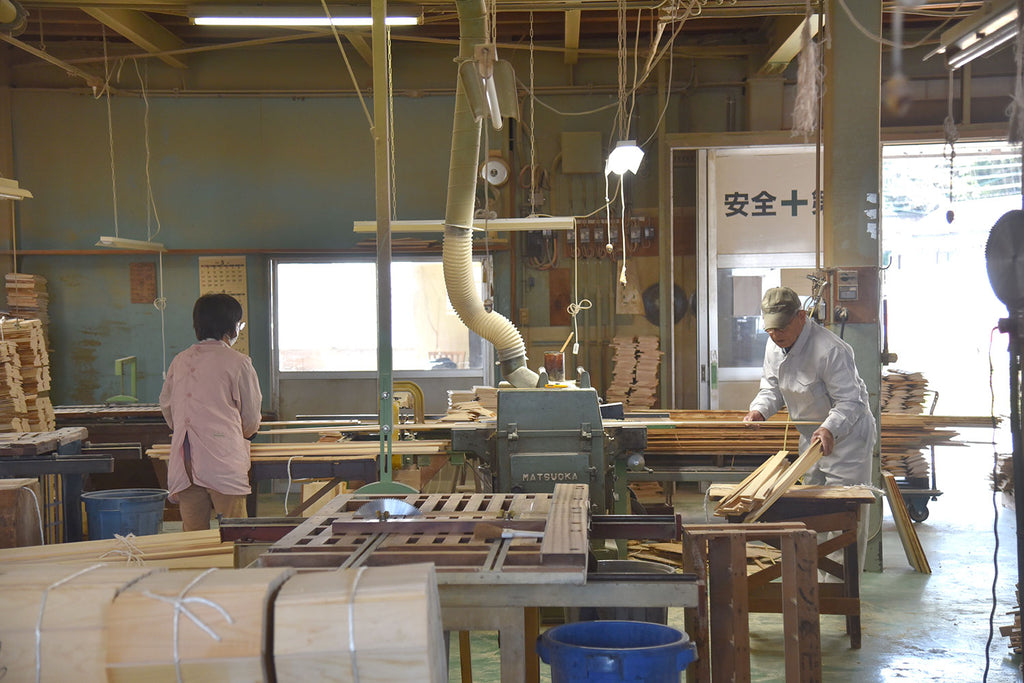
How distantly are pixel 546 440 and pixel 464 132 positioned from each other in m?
1.49

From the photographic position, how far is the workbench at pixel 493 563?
228 cm

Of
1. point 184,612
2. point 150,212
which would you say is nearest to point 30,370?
point 150,212

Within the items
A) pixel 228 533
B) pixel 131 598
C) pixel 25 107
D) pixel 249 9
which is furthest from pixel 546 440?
Answer: pixel 25 107

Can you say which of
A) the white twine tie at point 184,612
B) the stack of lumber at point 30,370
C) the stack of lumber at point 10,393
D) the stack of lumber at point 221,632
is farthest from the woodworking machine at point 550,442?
the stack of lumber at point 30,370

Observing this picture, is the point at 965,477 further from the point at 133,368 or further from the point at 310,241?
the point at 133,368

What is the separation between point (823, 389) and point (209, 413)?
304 centimetres

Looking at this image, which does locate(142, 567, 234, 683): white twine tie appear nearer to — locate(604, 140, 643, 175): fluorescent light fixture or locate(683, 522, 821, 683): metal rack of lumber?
locate(683, 522, 821, 683): metal rack of lumber

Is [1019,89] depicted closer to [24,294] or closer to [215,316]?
[215,316]

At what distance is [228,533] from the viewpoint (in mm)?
2896

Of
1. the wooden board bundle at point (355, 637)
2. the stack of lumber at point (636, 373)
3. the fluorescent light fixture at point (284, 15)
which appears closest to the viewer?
the wooden board bundle at point (355, 637)

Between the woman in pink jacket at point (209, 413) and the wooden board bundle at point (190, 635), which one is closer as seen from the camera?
the wooden board bundle at point (190, 635)

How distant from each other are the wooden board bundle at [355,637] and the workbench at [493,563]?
0.43 m

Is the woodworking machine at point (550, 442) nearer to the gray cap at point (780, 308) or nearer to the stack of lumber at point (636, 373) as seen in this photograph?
the gray cap at point (780, 308)

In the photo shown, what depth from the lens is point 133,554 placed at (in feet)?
8.70
